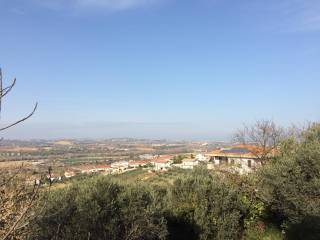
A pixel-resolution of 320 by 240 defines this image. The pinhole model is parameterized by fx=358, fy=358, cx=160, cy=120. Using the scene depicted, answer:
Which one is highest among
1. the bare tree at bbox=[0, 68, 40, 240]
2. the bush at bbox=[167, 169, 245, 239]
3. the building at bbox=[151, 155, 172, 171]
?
the bare tree at bbox=[0, 68, 40, 240]

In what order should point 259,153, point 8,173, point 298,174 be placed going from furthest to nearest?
point 259,153 → point 298,174 → point 8,173

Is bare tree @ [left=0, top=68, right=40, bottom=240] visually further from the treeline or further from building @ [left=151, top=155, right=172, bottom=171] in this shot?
building @ [left=151, top=155, right=172, bottom=171]

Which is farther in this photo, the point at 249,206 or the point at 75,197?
the point at 249,206

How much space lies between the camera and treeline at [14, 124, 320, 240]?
33.6 ft

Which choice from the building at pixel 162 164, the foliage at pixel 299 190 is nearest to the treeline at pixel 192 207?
the foliage at pixel 299 190

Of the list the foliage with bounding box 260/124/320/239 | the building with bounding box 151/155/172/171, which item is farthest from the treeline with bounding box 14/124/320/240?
the building with bounding box 151/155/172/171

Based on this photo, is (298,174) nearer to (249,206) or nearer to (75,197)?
(249,206)

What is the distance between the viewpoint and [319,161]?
39.4 ft

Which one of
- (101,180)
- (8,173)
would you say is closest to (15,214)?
(8,173)

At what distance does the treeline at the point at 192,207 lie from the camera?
10227 mm

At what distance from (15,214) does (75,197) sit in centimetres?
686

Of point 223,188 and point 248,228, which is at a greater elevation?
point 223,188

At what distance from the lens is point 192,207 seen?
13625 mm

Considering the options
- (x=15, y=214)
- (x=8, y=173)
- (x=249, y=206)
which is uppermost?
(x=8, y=173)
